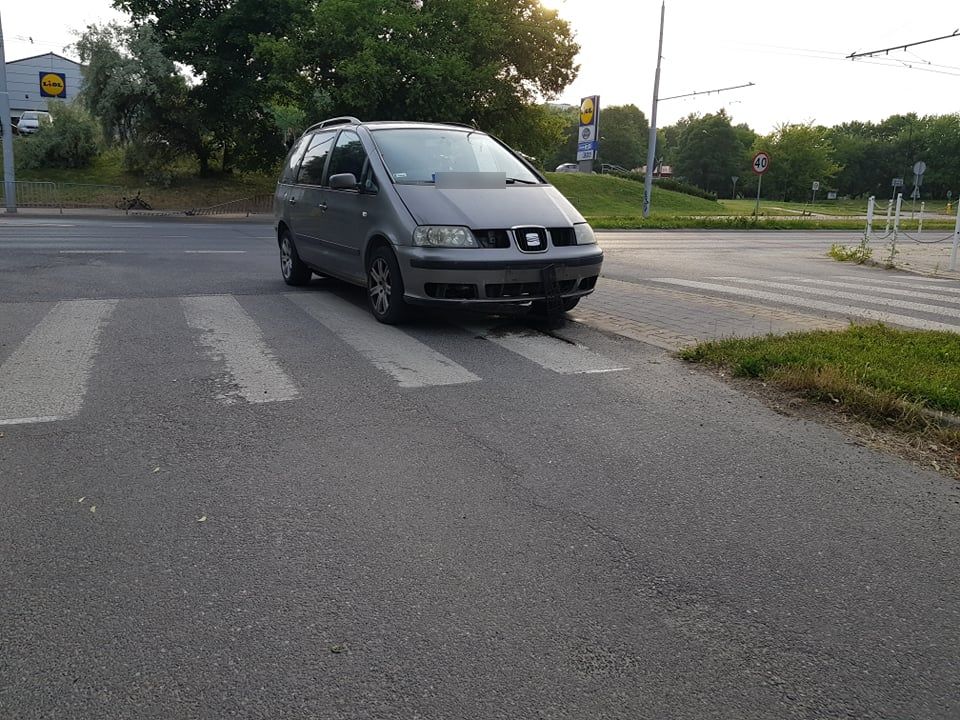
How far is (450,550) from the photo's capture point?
3.07m

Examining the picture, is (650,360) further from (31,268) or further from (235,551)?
(31,268)

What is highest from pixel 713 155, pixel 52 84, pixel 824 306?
pixel 713 155

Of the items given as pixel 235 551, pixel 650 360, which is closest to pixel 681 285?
pixel 650 360

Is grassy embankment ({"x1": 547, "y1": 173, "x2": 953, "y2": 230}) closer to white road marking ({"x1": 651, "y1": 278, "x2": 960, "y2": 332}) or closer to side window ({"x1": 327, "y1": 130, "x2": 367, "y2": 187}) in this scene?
white road marking ({"x1": 651, "y1": 278, "x2": 960, "y2": 332})

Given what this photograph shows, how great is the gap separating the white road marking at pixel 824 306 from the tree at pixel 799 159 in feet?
281

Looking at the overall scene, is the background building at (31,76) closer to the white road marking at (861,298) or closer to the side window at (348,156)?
the side window at (348,156)

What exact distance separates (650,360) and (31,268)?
8.96 meters

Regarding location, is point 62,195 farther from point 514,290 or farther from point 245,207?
point 514,290

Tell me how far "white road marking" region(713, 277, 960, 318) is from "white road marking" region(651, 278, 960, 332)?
61 centimetres

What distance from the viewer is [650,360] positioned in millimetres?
A: 6320

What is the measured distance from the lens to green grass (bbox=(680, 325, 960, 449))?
4.75m

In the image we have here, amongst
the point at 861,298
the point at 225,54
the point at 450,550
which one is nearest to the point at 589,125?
the point at 225,54

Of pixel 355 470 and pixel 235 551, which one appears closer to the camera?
pixel 235 551

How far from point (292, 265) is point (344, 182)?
100 inches
